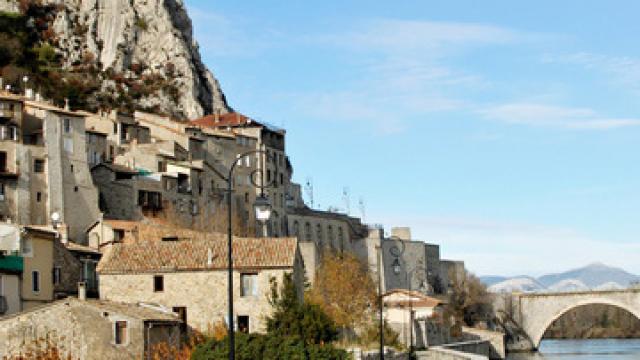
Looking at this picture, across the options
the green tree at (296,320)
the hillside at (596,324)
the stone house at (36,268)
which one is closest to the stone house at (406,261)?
the hillside at (596,324)

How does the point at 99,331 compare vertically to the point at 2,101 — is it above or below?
below

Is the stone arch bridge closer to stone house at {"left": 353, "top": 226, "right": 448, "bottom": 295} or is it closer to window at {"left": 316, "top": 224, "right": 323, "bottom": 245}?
stone house at {"left": 353, "top": 226, "right": 448, "bottom": 295}

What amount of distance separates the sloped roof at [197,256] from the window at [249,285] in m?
0.44

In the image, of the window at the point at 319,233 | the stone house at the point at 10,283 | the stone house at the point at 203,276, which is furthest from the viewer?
the window at the point at 319,233

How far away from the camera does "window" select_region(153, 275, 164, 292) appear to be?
161 ft

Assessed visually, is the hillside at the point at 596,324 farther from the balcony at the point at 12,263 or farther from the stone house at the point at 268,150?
the balcony at the point at 12,263

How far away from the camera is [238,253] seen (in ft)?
162

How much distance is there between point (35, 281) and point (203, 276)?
9.70m

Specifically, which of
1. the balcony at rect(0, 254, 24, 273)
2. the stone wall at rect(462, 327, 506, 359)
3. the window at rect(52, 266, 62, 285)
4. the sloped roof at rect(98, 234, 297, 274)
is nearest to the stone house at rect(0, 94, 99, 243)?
the window at rect(52, 266, 62, 285)

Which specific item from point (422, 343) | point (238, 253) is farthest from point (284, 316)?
point (422, 343)

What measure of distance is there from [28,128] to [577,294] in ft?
229

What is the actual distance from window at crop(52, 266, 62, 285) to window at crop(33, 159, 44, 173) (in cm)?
1810

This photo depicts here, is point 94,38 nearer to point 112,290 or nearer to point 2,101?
point 2,101

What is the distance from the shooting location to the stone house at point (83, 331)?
136 feet
